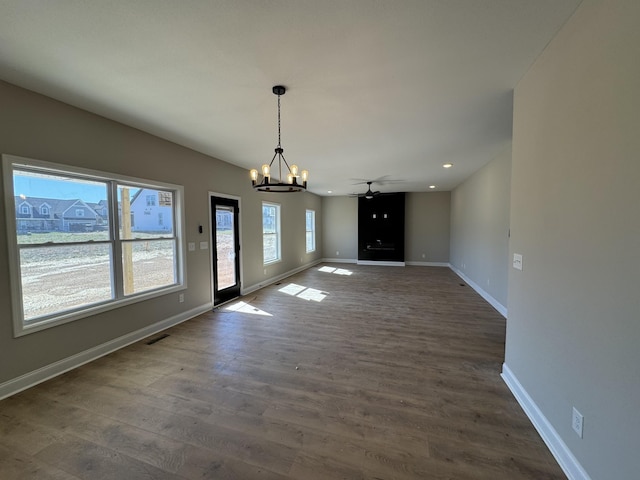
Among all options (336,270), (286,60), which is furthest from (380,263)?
(286,60)

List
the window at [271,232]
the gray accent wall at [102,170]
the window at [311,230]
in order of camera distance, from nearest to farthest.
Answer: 1. the gray accent wall at [102,170]
2. the window at [271,232]
3. the window at [311,230]

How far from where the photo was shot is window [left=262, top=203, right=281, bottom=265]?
21.1 ft

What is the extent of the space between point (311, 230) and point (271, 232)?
294cm

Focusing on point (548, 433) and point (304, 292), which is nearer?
point (548, 433)

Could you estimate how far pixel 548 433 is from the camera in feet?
5.57

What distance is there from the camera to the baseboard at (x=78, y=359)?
2.27m

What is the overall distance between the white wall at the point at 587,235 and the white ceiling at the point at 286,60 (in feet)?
1.33

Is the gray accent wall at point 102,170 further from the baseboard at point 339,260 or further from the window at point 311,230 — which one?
the baseboard at point 339,260

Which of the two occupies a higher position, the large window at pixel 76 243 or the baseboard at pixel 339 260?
the large window at pixel 76 243

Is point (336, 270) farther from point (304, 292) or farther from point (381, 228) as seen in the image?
point (304, 292)

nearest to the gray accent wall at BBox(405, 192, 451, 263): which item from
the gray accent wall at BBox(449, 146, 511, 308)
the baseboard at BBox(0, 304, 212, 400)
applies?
the gray accent wall at BBox(449, 146, 511, 308)

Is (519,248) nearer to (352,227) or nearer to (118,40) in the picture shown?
(118,40)

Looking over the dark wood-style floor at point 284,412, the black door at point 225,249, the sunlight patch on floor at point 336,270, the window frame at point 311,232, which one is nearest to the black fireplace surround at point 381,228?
the sunlight patch on floor at point 336,270

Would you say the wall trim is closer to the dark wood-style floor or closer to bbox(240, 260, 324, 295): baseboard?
bbox(240, 260, 324, 295): baseboard
